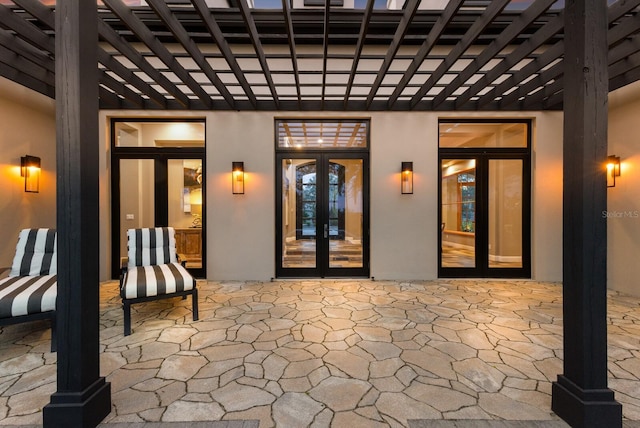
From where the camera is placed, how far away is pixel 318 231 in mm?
6055

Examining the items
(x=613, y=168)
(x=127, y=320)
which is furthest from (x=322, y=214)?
(x=613, y=168)

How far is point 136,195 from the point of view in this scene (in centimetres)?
610

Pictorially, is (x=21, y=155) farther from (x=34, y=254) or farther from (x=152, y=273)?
(x=152, y=273)

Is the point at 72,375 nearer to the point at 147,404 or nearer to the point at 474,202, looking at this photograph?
the point at 147,404

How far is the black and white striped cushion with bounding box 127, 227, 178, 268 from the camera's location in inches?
173

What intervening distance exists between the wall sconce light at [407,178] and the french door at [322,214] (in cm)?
77

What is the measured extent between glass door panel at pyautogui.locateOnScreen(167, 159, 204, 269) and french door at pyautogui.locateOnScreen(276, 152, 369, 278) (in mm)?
1898

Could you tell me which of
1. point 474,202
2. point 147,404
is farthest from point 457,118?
point 147,404

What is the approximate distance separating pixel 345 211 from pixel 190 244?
3.72 meters

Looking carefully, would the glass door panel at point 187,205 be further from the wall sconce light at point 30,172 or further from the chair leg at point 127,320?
the chair leg at point 127,320

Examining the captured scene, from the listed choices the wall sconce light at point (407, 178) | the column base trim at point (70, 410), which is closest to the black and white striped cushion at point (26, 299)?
the column base trim at point (70, 410)

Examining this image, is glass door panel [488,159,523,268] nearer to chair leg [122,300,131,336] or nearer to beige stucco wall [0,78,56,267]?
chair leg [122,300,131,336]

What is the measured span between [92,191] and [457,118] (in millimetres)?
6396

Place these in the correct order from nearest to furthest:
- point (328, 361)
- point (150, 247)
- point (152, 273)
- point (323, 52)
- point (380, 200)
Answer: point (328, 361)
point (323, 52)
point (152, 273)
point (150, 247)
point (380, 200)
